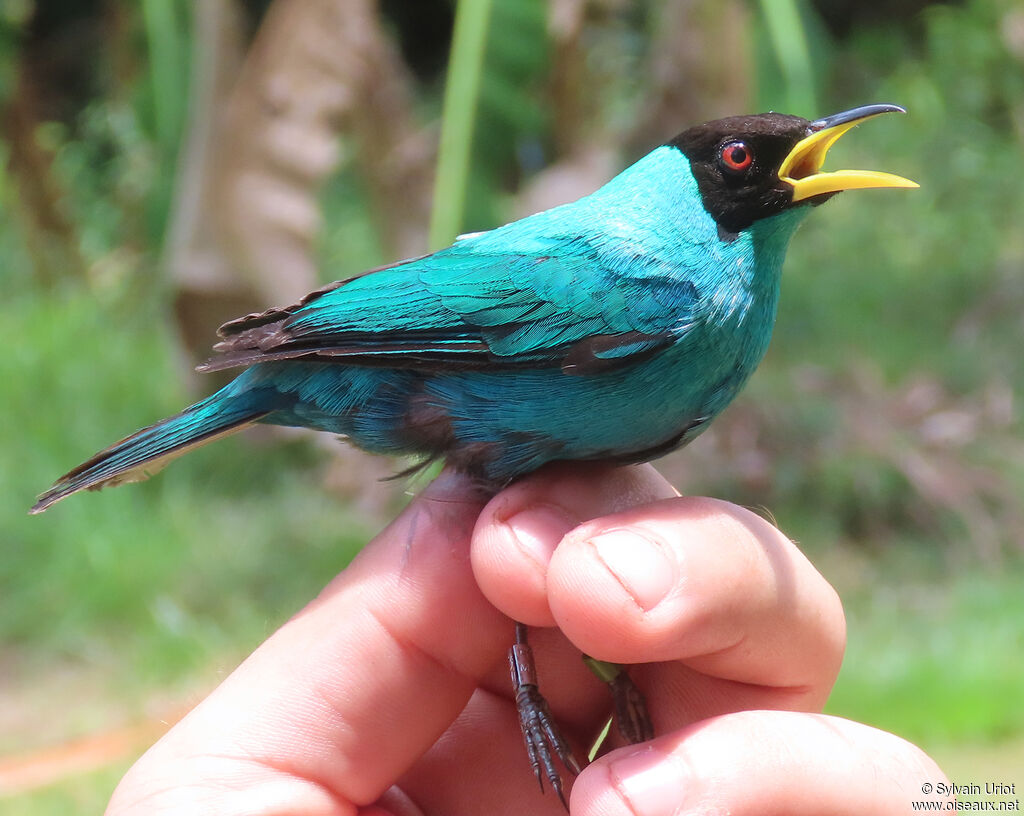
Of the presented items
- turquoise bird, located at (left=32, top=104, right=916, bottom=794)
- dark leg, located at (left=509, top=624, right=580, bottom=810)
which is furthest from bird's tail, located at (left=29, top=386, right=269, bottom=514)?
dark leg, located at (left=509, top=624, right=580, bottom=810)

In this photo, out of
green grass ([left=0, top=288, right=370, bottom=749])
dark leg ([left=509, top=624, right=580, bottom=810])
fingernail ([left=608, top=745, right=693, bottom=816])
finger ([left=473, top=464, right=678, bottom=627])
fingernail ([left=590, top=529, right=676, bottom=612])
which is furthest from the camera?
green grass ([left=0, top=288, right=370, bottom=749])

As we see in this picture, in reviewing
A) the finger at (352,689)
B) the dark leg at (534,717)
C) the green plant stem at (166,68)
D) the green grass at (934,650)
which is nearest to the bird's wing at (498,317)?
the finger at (352,689)

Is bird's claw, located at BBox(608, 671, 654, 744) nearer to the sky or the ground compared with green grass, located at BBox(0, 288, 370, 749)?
nearer to the sky

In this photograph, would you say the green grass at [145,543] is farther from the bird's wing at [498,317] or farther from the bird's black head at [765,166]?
the bird's black head at [765,166]

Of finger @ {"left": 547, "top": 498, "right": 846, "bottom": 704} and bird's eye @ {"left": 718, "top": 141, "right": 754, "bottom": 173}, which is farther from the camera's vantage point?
bird's eye @ {"left": 718, "top": 141, "right": 754, "bottom": 173}

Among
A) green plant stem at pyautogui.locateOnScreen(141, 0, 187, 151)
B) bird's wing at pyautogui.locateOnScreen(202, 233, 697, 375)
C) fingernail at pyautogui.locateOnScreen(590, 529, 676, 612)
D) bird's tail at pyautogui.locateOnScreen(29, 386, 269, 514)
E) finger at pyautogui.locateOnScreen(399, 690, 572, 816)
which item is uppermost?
green plant stem at pyautogui.locateOnScreen(141, 0, 187, 151)

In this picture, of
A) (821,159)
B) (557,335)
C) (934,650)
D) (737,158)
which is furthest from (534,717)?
(934,650)

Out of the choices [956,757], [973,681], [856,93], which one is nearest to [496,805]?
[956,757]

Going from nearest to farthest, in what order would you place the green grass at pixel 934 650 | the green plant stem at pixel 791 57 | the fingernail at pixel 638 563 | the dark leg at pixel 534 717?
the fingernail at pixel 638 563 → the dark leg at pixel 534 717 → the green plant stem at pixel 791 57 → the green grass at pixel 934 650

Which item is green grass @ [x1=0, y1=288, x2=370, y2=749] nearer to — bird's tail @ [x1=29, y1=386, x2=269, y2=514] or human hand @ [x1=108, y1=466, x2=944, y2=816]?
bird's tail @ [x1=29, y1=386, x2=269, y2=514]
